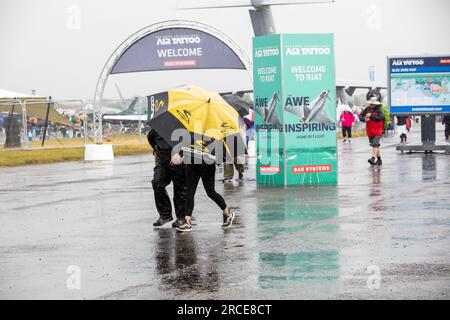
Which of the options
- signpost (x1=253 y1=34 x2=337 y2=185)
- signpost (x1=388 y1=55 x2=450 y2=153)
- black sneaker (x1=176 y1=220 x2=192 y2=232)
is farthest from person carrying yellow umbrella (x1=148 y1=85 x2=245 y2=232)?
signpost (x1=388 y1=55 x2=450 y2=153)

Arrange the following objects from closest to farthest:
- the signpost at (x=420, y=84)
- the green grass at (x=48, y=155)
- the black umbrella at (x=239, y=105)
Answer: the black umbrella at (x=239, y=105)
the signpost at (x=420, y=84)
the green grass at (x=48, y=155)

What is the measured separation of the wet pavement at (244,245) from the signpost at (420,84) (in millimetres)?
11543

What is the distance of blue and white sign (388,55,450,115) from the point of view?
101 feet

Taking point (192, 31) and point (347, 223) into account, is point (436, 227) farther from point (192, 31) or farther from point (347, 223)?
point (192, 31)

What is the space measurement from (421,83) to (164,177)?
1932cm

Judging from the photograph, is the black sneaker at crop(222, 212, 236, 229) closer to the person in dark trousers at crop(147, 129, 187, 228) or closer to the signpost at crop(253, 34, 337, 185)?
the person in dark trousers at crop(147, 129, 187, 228)

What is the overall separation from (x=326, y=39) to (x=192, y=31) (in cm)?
2052

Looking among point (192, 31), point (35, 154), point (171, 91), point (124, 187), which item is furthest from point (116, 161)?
point (171, 91)

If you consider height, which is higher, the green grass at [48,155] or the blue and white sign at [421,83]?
the blue and white sign at [421,83]

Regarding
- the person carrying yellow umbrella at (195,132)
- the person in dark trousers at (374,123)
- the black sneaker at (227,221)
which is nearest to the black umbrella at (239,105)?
the person carrying yellow umbrella at (195,132)

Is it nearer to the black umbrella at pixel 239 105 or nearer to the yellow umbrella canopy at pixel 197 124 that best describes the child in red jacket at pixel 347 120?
the black umbrella at pixel 239 105

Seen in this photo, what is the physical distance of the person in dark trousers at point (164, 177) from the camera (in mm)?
13062

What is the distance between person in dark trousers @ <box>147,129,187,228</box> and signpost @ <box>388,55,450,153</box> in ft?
61.4

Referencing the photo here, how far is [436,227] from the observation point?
12.1 metres
